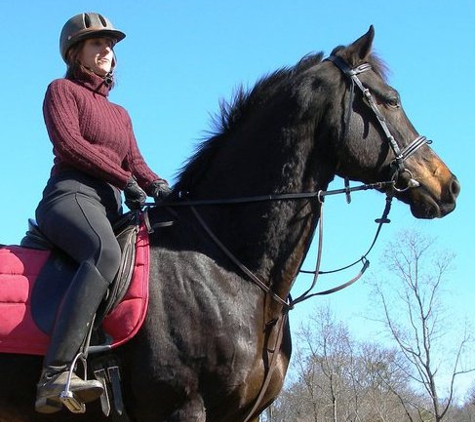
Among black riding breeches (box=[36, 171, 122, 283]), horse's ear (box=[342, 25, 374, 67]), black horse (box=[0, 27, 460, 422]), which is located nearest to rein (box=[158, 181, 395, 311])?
black horse (box=[0, 27, 460, 422])

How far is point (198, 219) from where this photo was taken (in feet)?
20.0

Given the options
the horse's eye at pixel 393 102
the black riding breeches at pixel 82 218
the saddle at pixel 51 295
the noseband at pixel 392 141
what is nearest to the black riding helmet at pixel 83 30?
the black riding breeches at pixel 82 218

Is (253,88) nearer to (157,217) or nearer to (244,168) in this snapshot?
(244,168)

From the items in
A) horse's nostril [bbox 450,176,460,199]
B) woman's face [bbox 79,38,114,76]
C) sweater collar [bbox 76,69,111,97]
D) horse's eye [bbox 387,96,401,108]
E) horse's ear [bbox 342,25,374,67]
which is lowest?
sweater collar [bbox 76,69,111,97]

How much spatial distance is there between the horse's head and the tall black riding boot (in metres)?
2.28

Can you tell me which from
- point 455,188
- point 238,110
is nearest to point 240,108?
point 238,110

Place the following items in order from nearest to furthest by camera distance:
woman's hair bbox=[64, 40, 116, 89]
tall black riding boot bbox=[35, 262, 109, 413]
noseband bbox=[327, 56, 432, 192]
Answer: tall black riding boot bbox=[35, 262, 109, 413]
noseband bbox=[327, 56, 432, 192]
woman's hair bbox=[64, 40, 116, 89]

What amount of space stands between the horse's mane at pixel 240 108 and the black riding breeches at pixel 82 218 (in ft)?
2.25

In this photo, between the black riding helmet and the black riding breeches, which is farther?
the black riding helmet

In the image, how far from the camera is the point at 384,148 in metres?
6.15

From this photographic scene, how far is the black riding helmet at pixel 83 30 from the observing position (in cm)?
647

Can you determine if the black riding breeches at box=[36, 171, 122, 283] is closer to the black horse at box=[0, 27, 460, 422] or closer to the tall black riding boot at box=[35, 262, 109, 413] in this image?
the tall black riding boot at box=[35, 262, 109, 413]

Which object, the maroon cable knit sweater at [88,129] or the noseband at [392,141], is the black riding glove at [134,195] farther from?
the noseband at [392,141]

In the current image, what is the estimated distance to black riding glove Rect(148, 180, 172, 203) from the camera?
6399 mm
